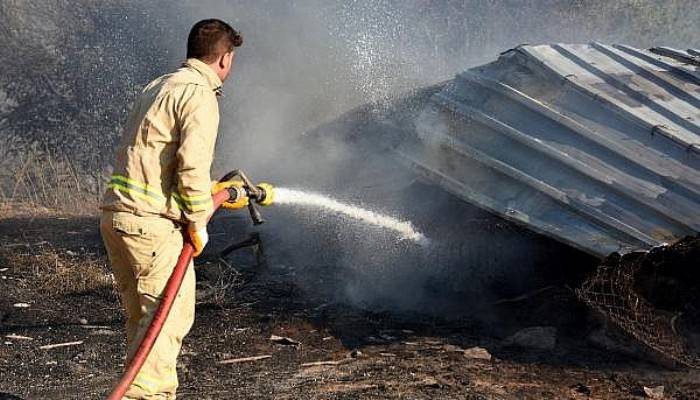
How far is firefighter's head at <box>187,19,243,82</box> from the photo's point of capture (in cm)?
385

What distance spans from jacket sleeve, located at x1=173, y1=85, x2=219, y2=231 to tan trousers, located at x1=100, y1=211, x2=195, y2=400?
0.17 m

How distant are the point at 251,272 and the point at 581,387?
3.47m

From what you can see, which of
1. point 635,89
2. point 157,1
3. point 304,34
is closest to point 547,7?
point 304,34

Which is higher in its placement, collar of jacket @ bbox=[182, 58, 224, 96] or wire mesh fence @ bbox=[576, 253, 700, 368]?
collar of jacket @ bbox=[182, 58, 224, 96]

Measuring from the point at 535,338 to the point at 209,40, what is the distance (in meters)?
3.18

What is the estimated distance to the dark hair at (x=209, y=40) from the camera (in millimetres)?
3850

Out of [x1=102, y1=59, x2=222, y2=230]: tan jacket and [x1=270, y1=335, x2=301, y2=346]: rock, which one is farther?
[x1=270, y1=335, x2=301, y2=346]: rock

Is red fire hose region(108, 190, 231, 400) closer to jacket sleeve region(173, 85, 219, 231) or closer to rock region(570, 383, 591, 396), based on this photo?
jacket sleeve region(173, 85, 219, 231)

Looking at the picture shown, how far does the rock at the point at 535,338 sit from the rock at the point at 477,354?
36cm

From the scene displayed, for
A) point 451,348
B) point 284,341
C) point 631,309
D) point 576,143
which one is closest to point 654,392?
point 631,309

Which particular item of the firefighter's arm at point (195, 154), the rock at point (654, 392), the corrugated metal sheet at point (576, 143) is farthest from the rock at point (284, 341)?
the rock at point (654, 392)

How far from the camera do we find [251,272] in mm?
7465

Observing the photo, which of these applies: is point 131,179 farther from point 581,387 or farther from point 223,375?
point 581,387

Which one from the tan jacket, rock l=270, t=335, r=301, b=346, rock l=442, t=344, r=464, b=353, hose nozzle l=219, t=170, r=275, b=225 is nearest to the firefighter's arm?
the tan jacket
